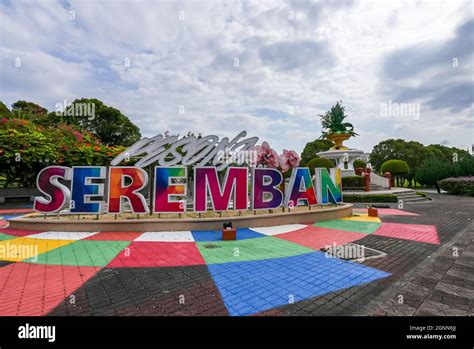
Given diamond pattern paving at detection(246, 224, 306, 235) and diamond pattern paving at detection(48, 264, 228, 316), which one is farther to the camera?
diamond pattern paving at detection(246, 224, 306, 235)

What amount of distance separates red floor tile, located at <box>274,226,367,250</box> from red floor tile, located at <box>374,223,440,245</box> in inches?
55.9

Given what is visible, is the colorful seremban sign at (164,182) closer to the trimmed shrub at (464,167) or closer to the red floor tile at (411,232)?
the red floor tile at (411,232)

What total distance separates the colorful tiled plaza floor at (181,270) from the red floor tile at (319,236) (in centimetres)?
4

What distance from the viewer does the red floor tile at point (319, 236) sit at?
878 centimetres

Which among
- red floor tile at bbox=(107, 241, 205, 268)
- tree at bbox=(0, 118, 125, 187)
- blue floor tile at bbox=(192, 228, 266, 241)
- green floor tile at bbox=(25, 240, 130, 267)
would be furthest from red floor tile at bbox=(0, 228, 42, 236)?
tree at bbox=(0, 118, 125, 187)

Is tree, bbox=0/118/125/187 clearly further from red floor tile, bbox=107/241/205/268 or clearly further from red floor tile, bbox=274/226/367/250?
red floor tile, bbox=274/226/367/250

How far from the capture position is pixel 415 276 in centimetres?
573

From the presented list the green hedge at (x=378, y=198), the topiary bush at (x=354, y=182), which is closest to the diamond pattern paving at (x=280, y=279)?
the green hedge at (x=378, y=198)

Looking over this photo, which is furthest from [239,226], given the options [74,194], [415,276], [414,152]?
[414,152]

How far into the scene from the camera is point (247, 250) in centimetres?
795

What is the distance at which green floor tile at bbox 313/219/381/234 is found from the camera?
36.7ft

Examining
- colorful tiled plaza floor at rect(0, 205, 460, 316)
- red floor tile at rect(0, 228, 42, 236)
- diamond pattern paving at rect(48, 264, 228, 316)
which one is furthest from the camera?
red floor tile at rect(0, 228, 42, 236)
